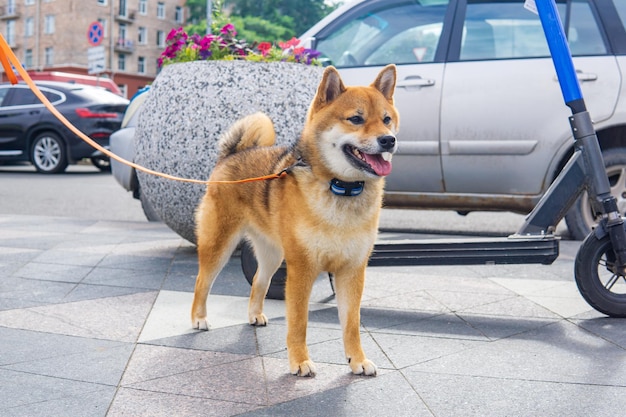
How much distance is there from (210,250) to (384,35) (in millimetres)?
3780

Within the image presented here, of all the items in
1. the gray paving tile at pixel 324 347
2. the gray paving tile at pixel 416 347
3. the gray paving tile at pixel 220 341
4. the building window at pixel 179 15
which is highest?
the building window at pixel 179 15

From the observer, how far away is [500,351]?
3.66m

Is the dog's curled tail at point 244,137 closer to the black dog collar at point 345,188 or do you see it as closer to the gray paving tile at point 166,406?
the black dog collar at point 345,188

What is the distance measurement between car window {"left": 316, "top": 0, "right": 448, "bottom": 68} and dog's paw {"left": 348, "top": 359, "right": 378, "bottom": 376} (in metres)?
4.17

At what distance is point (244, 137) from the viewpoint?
4.29 metres

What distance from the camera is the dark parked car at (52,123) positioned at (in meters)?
15.7

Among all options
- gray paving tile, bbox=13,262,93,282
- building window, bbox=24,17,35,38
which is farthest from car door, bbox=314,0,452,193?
building window, bbox=24,17,35,38

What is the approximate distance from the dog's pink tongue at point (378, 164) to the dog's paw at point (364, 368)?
803mm

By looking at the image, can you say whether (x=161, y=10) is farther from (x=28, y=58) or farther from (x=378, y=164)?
(x=378, y=164)

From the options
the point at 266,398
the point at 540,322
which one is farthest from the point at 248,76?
the point at 266,398

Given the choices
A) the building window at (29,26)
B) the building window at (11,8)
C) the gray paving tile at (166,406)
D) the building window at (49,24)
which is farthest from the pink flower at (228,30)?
the building window at (11,8)

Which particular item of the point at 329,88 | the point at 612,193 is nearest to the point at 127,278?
the point at 329,88

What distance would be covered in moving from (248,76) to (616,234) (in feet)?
8.46

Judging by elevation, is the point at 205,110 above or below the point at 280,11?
below
